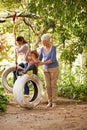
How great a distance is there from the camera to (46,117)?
7.59 meters

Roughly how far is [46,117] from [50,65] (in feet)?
4.86

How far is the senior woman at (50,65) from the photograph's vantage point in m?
8.57

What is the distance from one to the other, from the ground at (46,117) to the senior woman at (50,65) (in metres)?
0.33

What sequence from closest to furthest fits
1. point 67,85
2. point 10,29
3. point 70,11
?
point 70,11 → point 67,85 → point 10,29

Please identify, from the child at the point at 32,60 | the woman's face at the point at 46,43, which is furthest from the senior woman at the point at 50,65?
the child at the point at 32,60

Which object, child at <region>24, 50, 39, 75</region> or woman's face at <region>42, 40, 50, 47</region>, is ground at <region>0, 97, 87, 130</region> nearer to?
child at <region>24, 50, 39, 75</region>

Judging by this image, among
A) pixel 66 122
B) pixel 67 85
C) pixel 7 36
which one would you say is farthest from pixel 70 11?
pixel 7 36

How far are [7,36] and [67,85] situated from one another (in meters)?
4.29

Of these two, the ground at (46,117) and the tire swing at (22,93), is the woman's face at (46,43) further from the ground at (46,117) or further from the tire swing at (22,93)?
the ground at (46,117)

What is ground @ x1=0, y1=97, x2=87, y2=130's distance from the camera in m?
6.66

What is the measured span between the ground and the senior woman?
13.0 inches

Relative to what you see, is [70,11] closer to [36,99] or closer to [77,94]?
[36,99]

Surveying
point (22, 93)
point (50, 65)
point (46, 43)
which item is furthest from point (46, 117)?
point (46, 43)

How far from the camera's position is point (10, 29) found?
42.5 ft
